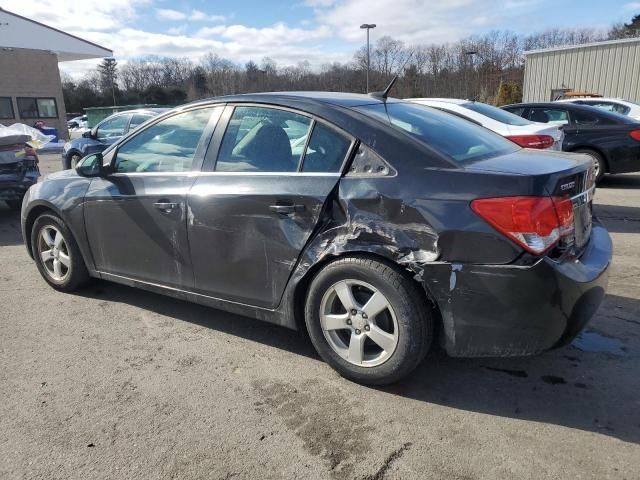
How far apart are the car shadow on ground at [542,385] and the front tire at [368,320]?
0.70 ft

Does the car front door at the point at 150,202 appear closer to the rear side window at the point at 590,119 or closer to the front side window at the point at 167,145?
the front side window at the point at 167,145

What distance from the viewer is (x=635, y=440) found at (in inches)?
98.8

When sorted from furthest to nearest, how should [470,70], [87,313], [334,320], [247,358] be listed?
[470,70] < [87,313] < [247,358] < [334,320]

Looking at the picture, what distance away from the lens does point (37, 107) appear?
31.3 m

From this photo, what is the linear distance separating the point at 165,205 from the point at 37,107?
3276cm

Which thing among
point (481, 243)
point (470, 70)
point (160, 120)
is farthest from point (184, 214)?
point (470, 70)

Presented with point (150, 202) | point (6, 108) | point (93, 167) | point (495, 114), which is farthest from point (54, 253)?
point (6, 108)

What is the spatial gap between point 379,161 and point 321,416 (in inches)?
55.5

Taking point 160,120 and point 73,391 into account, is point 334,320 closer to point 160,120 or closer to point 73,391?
point 73,391

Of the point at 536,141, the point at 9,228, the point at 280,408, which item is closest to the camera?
the point at 280,408

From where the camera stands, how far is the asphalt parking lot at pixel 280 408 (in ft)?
7.93

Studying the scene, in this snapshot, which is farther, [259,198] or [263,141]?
[263,141]

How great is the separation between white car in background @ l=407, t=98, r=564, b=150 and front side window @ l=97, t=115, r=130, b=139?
7032 mm

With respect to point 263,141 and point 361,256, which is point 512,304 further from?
point 263,141
